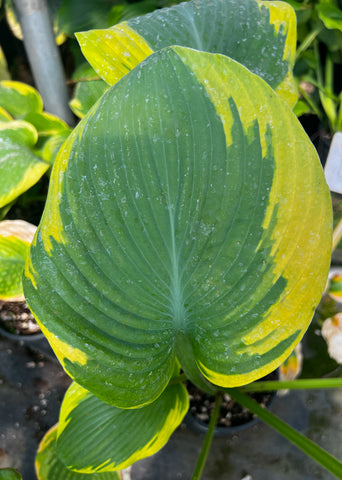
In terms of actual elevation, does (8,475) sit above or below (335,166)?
below

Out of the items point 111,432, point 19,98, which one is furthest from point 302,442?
point 19,98

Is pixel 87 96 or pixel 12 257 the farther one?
pixel 87 96

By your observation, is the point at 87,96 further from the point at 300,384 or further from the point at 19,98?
the point at 300,384

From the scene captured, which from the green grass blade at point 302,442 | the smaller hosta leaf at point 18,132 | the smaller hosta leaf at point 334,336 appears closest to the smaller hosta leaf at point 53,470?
the green grass blade at point 302,442

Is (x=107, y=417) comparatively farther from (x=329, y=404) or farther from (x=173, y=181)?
(x=329, y=404)

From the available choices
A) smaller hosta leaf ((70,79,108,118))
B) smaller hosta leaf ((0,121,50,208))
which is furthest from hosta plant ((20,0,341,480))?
smaller hosta leaf ((70,79,108,118))

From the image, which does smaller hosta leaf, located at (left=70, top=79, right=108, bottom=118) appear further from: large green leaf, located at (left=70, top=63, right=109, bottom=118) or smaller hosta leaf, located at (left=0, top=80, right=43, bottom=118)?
smaller hosta leaf, located at (left=0, top=80, right=43, bottom=118)

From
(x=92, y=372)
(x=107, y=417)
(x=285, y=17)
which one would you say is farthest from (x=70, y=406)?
(x=285, y=17)
